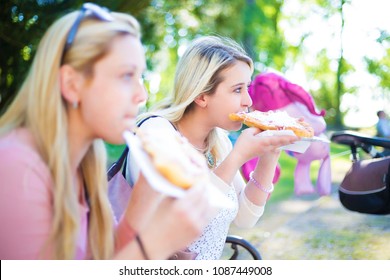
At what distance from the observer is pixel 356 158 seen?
10.6 feet

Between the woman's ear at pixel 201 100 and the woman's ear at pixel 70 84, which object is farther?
the woman's ear at pixel 201 100

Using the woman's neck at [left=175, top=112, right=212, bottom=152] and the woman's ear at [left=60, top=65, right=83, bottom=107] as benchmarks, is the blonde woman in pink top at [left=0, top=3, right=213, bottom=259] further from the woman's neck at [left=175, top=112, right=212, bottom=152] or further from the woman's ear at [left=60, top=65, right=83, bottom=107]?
the woman's neck at [left=175, top=112, right=212, bottom=152]

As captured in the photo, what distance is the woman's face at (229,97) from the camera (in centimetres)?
229

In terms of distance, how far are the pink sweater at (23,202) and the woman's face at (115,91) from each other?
19 cm

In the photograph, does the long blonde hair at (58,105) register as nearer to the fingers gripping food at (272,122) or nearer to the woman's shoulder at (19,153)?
the woman's shoulder at (19,153)

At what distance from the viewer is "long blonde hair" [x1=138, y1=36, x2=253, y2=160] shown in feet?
7.47

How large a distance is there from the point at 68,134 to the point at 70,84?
152 mm

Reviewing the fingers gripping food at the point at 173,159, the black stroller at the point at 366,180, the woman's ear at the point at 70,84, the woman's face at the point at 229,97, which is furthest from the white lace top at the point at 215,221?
the black stroller at the point at 366,180

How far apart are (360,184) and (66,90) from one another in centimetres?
224

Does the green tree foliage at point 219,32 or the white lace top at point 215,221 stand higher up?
the white lace top at point 215,221

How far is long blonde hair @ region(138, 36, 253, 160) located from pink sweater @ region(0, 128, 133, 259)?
98 cm

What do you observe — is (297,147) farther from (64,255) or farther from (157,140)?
(64,255)

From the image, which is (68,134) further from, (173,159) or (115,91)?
(173,159)
